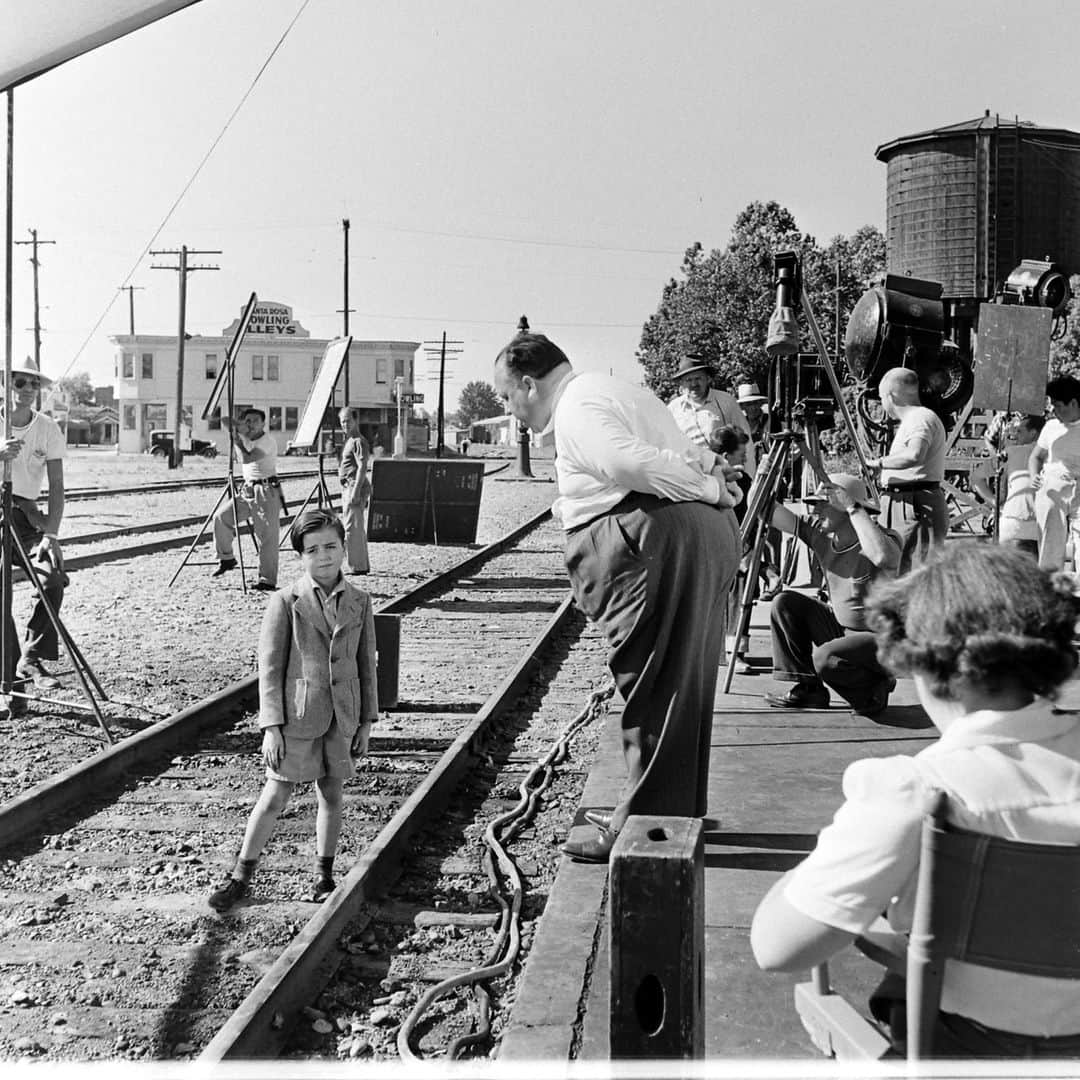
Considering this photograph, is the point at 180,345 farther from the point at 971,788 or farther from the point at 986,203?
the point at 971,788

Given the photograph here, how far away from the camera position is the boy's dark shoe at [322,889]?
4.84 m

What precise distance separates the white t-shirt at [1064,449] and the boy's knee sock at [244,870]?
664cm

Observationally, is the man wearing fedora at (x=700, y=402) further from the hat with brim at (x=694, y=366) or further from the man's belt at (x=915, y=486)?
the man's belt at (x=915, y=486)

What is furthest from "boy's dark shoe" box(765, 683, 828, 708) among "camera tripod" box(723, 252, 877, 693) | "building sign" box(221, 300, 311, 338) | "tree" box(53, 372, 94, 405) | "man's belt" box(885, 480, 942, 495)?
"tree" box(53, 372, 94, 405)

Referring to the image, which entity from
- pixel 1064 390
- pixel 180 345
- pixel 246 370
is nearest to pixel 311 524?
pixel 1064 390

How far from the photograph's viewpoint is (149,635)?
1099cm

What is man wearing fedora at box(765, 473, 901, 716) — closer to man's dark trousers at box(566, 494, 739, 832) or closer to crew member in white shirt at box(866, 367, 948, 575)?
Answer: crew member in white shirt at box(866, 367, 948, 575)

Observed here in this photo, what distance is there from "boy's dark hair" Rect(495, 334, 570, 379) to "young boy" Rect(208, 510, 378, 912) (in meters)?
0.83

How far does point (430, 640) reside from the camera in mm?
11016

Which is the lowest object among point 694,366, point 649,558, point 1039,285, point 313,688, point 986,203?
point 313,688

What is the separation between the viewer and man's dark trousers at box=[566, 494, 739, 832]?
4.38 metres

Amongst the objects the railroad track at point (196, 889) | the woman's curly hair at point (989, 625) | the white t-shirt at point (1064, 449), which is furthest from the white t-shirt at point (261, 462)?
the woman's curly hair at point (989, 625)

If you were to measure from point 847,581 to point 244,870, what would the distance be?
3192mm

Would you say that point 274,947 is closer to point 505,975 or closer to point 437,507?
point 505,975
